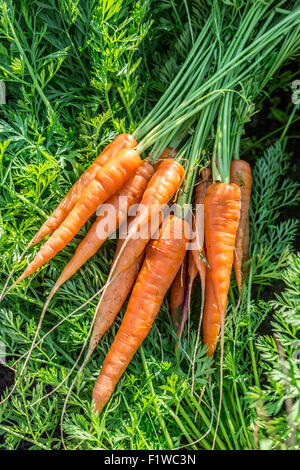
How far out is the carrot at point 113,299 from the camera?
1.10m

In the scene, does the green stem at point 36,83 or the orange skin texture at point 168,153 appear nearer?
the green stem at point 36,83

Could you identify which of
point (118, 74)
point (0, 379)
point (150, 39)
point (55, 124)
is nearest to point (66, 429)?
point (0, 379)

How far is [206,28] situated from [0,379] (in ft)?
3.87

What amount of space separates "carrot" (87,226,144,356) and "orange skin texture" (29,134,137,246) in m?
0.17

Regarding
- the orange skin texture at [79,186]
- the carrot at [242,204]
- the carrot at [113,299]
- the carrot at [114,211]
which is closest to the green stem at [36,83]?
the orange skin texture at [79,186]

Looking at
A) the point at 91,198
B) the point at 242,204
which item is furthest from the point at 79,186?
the point at 242,204

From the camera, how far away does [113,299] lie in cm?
112

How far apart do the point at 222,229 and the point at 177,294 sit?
236 mm

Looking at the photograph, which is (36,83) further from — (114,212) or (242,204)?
(242,204)

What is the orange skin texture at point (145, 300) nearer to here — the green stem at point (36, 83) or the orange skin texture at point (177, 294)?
the orange skin texture at point (177, 294)

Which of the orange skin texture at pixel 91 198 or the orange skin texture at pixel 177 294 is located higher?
the orange skin texture at pixel 91 198

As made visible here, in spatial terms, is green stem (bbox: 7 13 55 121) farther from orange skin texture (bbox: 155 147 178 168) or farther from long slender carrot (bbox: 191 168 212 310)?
long slender carrot (bbox: 191 168 212 310)

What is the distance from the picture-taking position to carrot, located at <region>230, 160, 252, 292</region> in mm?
1150

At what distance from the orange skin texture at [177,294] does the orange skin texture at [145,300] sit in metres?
0.07
